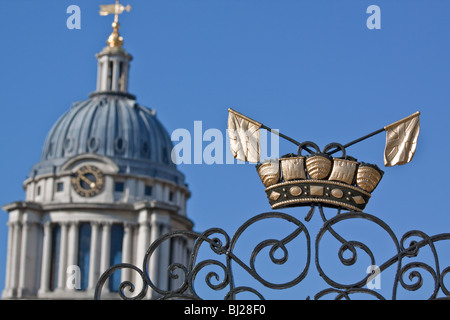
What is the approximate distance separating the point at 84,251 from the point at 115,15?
21.2 meters

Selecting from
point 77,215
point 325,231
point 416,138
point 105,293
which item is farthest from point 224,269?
point 77,215

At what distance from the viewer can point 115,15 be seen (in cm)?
12381

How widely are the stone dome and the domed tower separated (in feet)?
0.26

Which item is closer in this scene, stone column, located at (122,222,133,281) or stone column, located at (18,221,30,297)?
stone column, located at (122,222,133,281)

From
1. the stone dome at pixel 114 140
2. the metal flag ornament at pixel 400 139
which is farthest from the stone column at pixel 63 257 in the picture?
the metal flag ornament at pixel 400 139

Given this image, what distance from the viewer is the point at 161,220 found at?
372ft

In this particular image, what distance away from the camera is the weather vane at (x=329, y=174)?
65.7 ft

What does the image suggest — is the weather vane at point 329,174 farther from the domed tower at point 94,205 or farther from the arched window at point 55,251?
the arched window at point 55,251

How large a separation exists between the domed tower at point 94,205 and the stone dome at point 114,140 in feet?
0.26

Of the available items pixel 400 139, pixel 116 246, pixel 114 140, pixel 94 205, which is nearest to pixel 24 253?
pixel 94 205

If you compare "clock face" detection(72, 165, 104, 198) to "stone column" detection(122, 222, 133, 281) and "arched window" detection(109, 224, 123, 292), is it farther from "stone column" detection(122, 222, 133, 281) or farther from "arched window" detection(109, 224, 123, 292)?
"stone column" detection(122, 222, 133, 281)

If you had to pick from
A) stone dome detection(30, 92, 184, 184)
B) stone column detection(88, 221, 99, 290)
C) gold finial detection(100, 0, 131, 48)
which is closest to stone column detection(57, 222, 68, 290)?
stone column detection(88, 221, 99, 290)

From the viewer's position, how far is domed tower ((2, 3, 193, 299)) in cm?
11319
